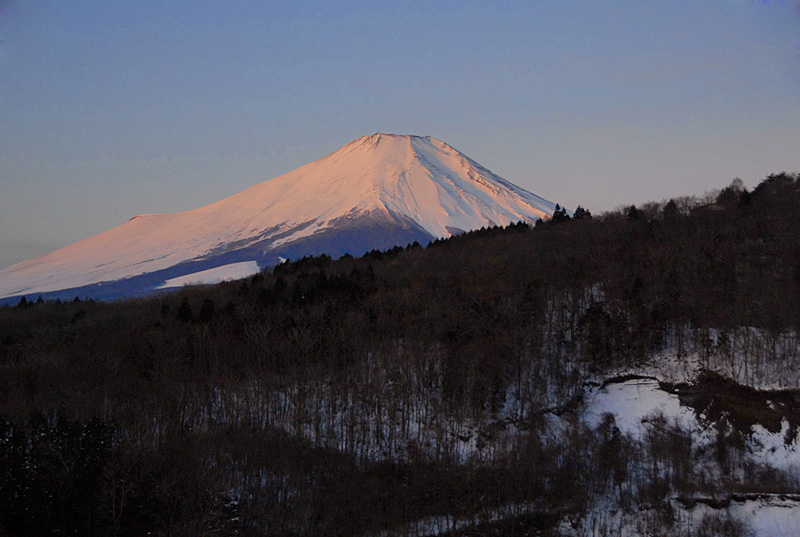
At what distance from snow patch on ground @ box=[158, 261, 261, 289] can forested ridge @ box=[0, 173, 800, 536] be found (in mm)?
30653

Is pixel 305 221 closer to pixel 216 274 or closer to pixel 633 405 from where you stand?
pixel 216 274

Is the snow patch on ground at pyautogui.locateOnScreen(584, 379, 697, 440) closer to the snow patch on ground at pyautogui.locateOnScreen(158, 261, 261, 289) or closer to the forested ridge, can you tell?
the forested ridge

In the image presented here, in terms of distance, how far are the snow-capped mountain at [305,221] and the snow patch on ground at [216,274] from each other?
135 mm

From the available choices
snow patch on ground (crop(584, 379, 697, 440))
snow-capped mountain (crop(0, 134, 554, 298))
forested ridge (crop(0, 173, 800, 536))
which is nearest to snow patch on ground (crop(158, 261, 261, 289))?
snow-capped mountain (crop(0, 134, 554, 298))

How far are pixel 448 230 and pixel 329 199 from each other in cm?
1611

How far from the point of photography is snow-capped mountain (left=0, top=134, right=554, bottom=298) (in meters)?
73.4

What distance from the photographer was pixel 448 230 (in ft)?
254

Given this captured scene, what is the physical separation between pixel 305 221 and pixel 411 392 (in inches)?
2211

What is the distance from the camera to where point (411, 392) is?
25578mm

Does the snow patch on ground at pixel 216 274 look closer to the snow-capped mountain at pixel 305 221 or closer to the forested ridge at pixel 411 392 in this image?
the snow-capped mountain at pixel 305 221

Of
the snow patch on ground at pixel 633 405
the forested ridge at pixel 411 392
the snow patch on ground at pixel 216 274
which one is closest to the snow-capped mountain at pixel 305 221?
the snow patch on ground at pixel 216 274

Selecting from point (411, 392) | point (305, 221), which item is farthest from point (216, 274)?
point (411, 392)

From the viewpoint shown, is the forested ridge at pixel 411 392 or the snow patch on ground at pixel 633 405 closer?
the forested ridge at pixel 411 392

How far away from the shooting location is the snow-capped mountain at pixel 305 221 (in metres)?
73.4
